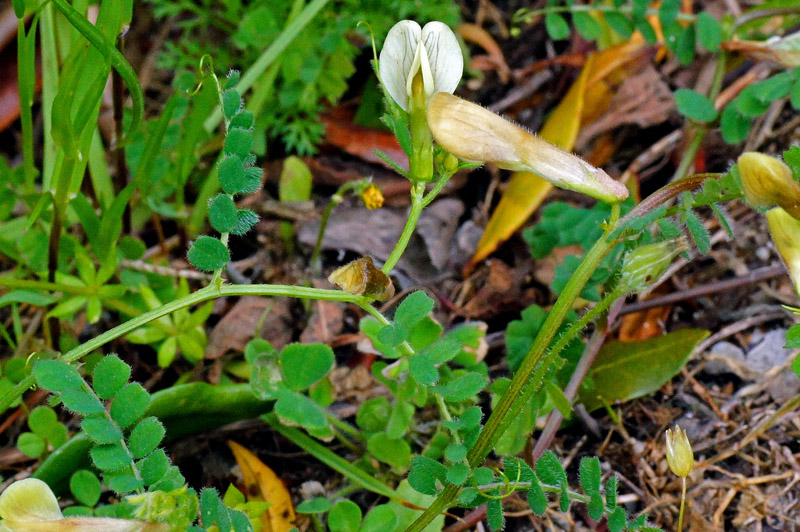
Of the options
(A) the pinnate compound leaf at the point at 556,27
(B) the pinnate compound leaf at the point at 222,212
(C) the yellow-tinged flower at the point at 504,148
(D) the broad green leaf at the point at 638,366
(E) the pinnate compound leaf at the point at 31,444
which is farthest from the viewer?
(A) the pinnate compound leaf at the point at 556,27

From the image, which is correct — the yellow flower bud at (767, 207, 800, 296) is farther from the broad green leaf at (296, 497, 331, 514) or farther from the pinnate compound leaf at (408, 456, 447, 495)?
the broad green leaf at (296, 497, 331, 514)

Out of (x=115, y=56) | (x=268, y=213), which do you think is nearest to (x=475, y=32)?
(x=268, y=213)

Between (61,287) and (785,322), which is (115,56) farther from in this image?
(785,322)

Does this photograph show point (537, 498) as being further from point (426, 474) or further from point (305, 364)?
point (305, 364)

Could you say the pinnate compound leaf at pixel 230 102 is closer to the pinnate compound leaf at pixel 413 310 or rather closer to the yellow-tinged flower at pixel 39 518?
the pinnate compound leaf at pixel 413 310

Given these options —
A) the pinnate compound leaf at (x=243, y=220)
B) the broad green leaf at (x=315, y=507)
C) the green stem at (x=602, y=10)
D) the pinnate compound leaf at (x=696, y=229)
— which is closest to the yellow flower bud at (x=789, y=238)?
the pinnate compound leaf at (x=696, y=229)
